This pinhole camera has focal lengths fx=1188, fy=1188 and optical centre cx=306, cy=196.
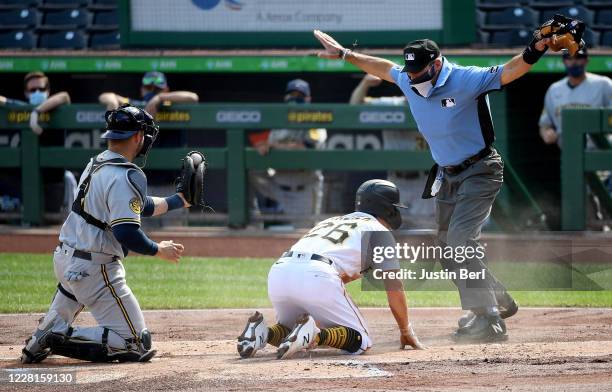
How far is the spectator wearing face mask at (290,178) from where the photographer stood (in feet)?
40.6

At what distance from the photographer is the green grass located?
9.34 m

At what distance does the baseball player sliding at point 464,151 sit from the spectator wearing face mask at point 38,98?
6.09 metres

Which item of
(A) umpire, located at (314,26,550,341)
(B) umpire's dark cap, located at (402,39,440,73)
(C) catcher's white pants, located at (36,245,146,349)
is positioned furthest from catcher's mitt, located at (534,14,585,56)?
(C) catcher's white pants, located at (36,245,146,349)

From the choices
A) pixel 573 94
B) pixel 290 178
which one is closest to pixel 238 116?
pixel 290 178

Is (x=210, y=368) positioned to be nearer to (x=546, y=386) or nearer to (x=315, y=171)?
(x=546, y=386)

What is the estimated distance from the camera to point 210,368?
619cm

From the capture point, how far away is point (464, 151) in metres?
7.42

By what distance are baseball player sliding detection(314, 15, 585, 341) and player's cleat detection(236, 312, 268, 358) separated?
1.36 m

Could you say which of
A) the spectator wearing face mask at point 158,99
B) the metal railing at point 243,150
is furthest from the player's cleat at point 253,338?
the spectator wearing face mask at point 158,99

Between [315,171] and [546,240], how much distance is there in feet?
8.56

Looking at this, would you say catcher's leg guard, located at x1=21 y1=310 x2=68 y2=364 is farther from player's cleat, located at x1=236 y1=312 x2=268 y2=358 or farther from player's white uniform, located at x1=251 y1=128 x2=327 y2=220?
player's white uniform, located at x1=251 y1=128 x2=327 y2=220

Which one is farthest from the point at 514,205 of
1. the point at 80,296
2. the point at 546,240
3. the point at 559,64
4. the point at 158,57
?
the point at 80,296

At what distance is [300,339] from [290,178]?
20.1ft

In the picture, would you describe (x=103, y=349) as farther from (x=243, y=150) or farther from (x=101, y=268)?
(x=243, y=150)
